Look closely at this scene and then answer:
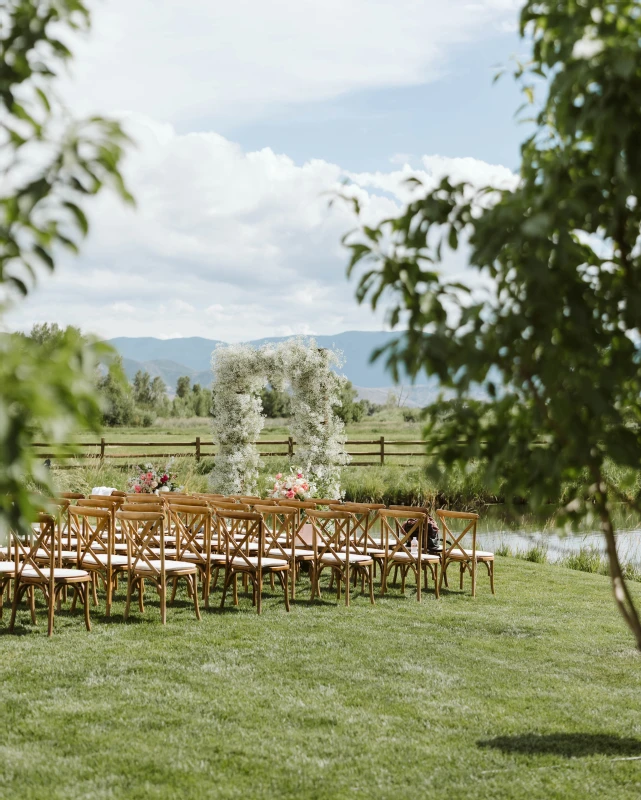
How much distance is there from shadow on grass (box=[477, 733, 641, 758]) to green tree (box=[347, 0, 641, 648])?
2.58 meters

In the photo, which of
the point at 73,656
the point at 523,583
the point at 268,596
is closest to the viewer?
the point at 73,656

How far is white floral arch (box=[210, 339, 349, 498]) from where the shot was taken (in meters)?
15.6

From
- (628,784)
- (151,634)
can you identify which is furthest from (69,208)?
(151,634)

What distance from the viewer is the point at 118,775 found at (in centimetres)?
406

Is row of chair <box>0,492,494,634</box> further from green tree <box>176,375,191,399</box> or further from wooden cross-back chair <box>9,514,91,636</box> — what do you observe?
green tree <box>176,375,191,399</box>

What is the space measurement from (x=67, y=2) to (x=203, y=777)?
3467 millimetres

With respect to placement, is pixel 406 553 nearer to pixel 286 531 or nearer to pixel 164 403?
pixel 286 531

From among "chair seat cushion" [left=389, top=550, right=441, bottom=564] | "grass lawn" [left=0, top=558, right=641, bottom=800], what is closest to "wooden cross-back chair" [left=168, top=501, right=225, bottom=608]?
"grass lawn" [left=0, top=558, right=641, bottom=800]

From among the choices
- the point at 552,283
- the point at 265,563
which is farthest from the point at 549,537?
the point at 552,283

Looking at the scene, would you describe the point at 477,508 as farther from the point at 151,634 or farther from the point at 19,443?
the point at 19,443

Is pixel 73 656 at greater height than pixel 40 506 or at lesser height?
lesser

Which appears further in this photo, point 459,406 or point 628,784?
point 628,784

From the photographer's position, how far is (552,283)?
2014 millimetres

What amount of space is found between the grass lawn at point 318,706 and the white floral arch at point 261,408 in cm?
764
